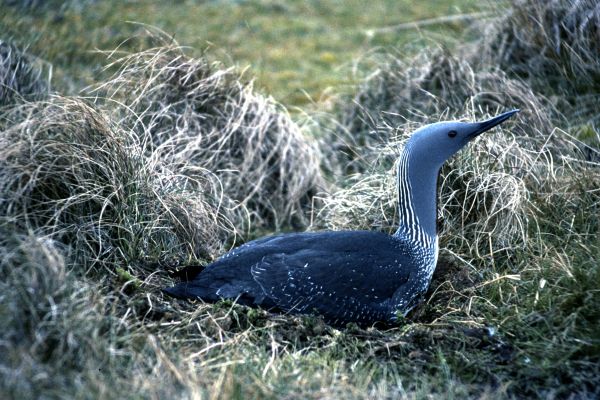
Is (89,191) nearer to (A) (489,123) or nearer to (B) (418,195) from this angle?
(B) (418,195)

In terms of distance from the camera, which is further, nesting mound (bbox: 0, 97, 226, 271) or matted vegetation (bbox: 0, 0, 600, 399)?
nesting mound (bbox: 0, 97, 226, 271)

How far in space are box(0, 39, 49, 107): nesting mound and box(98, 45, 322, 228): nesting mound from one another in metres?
0.47

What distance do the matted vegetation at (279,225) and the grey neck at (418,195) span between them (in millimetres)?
401

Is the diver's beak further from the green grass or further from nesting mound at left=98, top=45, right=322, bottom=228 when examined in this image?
the green grass

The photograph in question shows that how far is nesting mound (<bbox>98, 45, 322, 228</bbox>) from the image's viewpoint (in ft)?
20.0

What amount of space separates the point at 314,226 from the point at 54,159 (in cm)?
199

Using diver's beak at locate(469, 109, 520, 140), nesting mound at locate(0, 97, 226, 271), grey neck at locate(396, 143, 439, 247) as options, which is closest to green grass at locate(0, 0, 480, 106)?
nesting mound at locate(0, 97, 226, 271)

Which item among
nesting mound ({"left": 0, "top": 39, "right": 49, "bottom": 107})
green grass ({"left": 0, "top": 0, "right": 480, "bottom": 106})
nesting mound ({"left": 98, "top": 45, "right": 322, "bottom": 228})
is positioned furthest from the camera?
green grass ({"left": 0, "top": 0, "right": 480, "bottom": 106})

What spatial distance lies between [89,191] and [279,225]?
6.55 feet

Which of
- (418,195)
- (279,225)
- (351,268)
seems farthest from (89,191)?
(279,225)

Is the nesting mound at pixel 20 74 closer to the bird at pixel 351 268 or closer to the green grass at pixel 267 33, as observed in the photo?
the green grass at pixel 267 33

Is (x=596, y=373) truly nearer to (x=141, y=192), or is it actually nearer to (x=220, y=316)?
(x=220, y=316)

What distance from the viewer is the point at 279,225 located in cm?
629

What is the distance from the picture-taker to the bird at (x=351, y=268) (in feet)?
14.4
